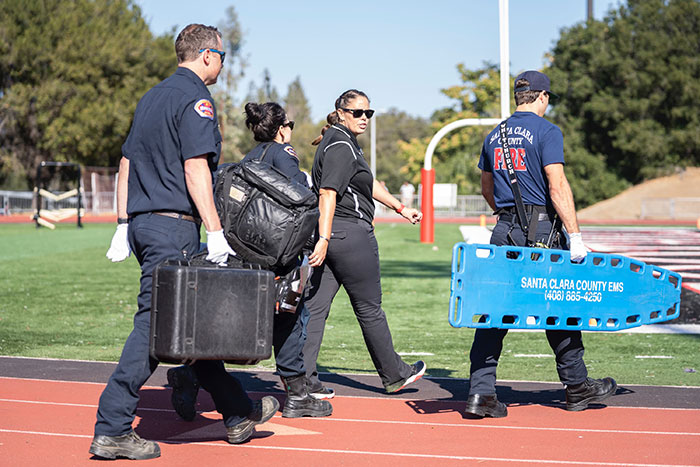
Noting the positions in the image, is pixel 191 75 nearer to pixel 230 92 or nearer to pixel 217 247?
pixel 217 247

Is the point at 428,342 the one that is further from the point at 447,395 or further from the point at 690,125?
the point at 690,125

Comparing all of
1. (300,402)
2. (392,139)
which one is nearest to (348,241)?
(300,402)

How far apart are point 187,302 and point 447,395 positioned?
2.59 metres

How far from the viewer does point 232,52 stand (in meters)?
78.2

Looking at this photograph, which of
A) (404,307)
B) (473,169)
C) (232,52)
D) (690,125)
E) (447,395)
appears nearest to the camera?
(447,395)

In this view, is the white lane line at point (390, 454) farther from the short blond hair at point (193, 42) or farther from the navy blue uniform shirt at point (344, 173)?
the short blond hair at point (193, 42)

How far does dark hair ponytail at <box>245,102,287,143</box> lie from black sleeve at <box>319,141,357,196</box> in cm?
37

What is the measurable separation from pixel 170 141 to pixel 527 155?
219 centimetres

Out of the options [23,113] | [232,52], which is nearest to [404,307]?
[23,113]

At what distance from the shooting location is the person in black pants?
5.32m

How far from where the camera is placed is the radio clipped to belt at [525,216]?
5.44m

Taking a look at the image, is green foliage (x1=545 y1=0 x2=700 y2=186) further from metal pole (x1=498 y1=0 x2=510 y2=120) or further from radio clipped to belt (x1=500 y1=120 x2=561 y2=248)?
radio clipped to belt (x1=500 y1=120 x2=561 y2=248)

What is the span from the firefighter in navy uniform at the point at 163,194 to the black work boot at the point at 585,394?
238 centimetres

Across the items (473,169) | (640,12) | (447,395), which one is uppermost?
(640,12)
